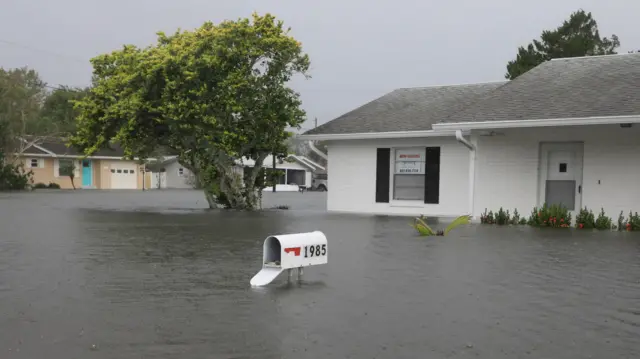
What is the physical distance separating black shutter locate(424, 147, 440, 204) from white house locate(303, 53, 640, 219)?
0.10 ft

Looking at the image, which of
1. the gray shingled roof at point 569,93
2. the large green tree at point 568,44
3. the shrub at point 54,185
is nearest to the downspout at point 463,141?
the gray shingled roof at point 569,93

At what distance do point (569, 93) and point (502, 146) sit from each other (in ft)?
7.19

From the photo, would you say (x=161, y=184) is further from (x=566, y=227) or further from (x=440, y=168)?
(x=566, y=227)

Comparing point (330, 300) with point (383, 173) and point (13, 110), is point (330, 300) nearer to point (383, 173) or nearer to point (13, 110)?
point (383, 173)

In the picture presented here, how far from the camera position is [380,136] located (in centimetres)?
2038

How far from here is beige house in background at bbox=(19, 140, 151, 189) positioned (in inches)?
2184

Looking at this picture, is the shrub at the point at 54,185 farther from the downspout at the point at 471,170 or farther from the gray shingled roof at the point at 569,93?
the downspout at the point at 471,170

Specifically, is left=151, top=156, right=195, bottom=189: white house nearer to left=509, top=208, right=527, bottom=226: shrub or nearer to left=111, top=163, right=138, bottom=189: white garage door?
left=111, top=163, right=138, bottom=189: white garage door

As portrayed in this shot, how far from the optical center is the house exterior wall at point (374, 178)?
64.5ft

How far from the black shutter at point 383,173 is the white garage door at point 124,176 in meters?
44.2

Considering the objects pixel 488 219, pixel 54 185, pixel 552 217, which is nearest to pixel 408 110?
pixel 488 219

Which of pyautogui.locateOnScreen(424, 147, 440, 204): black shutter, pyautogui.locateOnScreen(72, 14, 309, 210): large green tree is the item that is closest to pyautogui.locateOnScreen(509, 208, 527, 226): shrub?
pyautogui.locateOnScreen(424, 147, 440, 204): black shutter

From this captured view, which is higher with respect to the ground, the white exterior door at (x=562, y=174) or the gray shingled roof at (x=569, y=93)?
the gray shingled roof at (x=569, y=93)

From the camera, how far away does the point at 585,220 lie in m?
16.2
